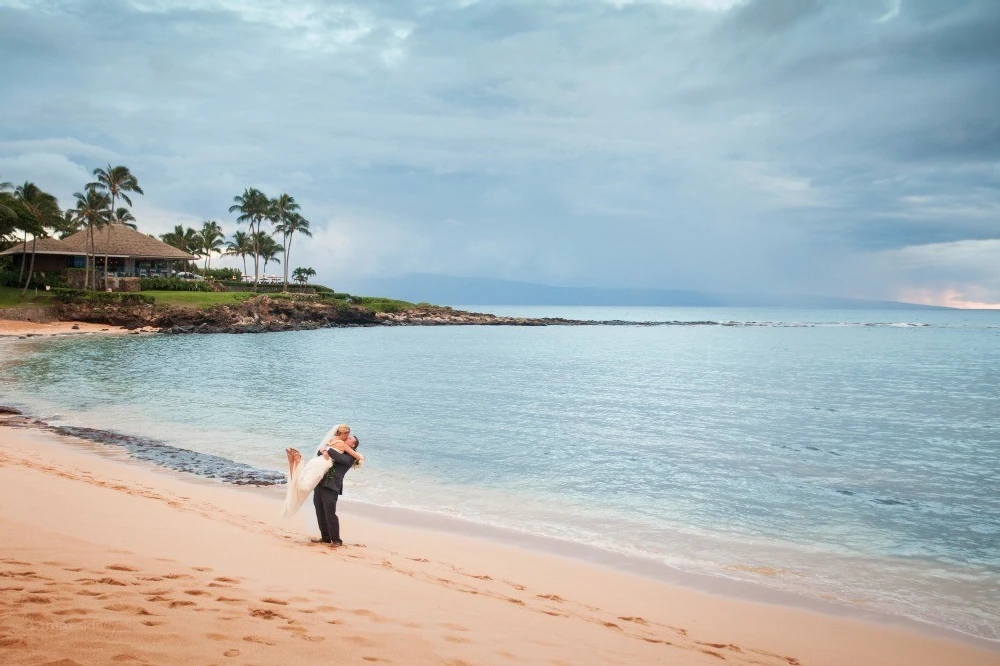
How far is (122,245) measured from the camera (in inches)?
3580

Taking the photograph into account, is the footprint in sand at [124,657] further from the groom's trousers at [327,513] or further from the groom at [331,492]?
the groom's trousers at [327,513]

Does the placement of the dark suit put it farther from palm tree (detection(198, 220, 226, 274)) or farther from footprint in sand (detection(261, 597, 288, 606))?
palm tree (detection(198, 220, 226, 274))

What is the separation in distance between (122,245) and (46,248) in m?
8.89

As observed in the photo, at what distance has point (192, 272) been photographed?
103 metres

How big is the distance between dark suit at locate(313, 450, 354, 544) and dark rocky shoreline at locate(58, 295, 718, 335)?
74.2 m

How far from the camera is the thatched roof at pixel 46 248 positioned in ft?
268

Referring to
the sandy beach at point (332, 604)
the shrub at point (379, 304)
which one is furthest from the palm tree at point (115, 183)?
the sandy beach at point (332, 604)

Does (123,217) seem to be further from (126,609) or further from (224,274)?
(126,609)

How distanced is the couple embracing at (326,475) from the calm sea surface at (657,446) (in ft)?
12.7

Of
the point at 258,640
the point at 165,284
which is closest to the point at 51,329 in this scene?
the point at 165,284

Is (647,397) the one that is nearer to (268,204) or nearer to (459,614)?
(459,614)

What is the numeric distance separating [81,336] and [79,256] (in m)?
27.3

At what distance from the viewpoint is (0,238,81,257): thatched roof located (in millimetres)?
81750

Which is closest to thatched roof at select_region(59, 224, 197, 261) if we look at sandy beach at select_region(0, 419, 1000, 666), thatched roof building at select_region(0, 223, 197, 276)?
thatched roof building at select_region(0, 223, 197, 276)
